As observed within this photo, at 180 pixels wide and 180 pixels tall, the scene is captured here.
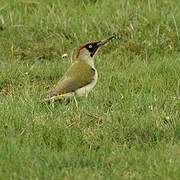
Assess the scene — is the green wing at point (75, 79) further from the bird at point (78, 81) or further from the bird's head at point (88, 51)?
the bird's head at point (88, 51)

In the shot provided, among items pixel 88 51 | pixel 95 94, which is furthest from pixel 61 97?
pixel 88 51

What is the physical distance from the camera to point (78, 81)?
6988mm

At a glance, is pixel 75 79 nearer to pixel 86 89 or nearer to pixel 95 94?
pixel 86 89

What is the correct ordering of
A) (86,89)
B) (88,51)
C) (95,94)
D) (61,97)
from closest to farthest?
(61,97)
(86,89)
(95,94)
(88,51)

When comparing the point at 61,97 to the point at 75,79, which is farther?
the point at 75,79

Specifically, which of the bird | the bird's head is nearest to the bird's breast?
the bird

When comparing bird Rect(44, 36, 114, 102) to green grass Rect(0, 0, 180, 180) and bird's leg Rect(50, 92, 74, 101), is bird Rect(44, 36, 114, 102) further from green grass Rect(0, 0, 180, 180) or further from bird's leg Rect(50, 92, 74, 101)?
green grass Rect(0, 0, 180, 180)

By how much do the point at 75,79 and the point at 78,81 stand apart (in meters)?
0.04

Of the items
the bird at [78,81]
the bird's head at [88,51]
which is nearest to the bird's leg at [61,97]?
the bird at [78,81]

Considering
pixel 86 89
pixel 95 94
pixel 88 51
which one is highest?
pixel 88 51

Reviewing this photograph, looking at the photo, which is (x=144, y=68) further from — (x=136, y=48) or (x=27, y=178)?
(x=27, y=178)

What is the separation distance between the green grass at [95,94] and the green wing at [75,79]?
151 mm

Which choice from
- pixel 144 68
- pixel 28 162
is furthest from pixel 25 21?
pixel 28 162

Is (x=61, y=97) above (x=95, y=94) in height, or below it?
above
